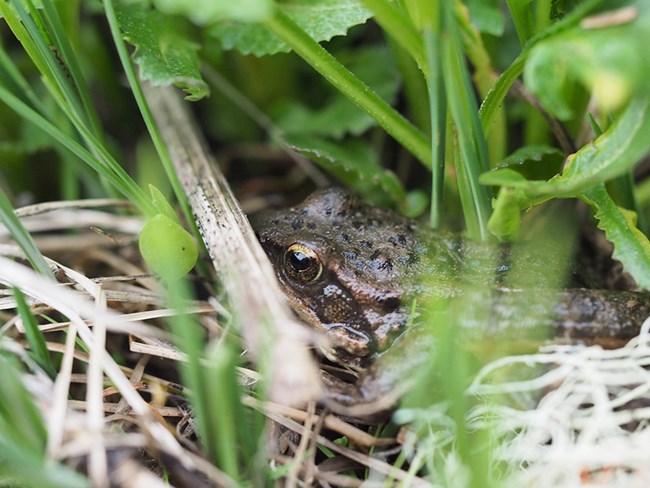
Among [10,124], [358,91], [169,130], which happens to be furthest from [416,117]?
[10,124]

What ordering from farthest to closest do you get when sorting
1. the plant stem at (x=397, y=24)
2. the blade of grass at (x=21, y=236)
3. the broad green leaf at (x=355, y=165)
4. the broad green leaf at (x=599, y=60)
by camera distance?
the broad green leaf at (x=355, y=165) → the blade of grass at (x=21, y=236) → the plant stem at (x=397, y=24) → the broad green leaf at (x=599, y=60)

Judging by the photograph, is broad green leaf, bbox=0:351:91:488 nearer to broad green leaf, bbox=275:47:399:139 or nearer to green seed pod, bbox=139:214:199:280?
green seed pod, bbox=139:214:199:280

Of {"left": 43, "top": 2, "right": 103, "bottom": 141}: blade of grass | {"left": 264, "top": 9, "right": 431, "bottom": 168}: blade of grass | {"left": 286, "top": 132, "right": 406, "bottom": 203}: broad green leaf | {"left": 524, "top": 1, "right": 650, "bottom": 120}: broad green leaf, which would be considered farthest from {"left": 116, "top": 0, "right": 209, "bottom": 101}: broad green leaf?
{"left": 524, "top": 1, "right": 650, "bottom": 120}: broad green leaf

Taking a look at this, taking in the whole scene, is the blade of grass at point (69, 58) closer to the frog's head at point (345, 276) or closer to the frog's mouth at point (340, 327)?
the frog's head at point (345, 276)

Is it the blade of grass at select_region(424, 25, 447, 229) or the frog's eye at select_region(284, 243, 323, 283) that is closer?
the blade of grass at select_region(424, 25, 447, 229)

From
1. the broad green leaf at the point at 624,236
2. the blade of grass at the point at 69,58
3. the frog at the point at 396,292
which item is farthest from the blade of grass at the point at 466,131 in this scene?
the blade of grass at the point at 69,58

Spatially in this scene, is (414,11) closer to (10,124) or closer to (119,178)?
(119,178)
